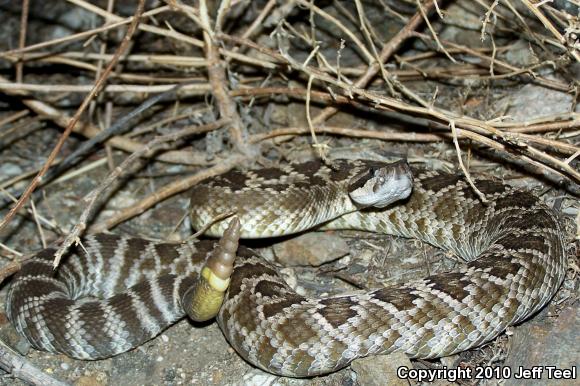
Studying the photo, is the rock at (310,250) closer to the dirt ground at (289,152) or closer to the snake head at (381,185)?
the dirt ground at (289,152)

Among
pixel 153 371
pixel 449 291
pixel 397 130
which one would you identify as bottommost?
pixel 153 371

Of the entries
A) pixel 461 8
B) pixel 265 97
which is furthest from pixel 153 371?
pixel 461 8

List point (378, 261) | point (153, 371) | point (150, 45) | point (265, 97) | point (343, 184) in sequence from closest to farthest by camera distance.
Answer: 1. point (153, 371)
2. point (378, 261)
3. point (343, 184)
4. point (265, 97)
5. point (150, 45)

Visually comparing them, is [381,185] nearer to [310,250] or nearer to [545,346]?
[310,250]

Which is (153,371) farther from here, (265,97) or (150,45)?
(150,45)

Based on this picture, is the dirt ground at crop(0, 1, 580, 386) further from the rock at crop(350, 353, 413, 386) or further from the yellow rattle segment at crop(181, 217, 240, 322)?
the yellow rattle segment at crop(181, 217, 240, 322)

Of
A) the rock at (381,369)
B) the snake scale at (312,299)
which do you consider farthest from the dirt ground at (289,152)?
the snake scale at (312,299)

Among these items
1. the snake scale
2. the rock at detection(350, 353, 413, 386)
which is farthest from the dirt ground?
the snake scale
